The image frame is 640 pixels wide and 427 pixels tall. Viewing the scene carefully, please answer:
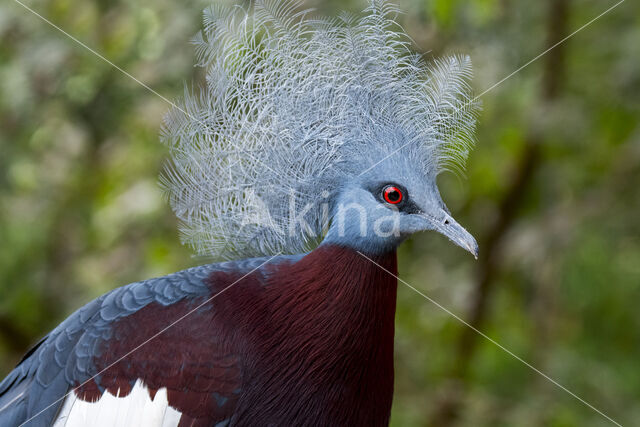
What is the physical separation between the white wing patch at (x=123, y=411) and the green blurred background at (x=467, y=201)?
117cm

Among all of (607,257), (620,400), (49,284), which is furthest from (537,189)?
(49,284)

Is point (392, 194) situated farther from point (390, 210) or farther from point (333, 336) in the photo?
point (333, 336)

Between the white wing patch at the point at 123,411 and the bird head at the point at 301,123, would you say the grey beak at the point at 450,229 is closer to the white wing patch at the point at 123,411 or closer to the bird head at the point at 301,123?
the bird head at the point at 301,123

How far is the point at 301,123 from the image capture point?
1.59 m

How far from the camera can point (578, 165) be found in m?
3.33

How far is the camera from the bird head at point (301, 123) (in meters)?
1.57

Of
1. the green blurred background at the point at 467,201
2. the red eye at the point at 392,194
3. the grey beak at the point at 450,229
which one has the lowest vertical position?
the grey beak at the point at 450,229

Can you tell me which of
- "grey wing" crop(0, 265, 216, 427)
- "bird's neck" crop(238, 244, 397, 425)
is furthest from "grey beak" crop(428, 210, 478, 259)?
"grey wing" crop(0, 265, 216, 427)

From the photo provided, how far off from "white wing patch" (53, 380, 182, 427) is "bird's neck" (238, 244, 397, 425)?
0.76 ft

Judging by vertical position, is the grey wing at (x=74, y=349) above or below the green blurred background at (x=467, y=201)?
below

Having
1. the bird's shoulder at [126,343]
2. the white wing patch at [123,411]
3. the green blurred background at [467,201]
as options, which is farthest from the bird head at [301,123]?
the green blurred background at [467,201]

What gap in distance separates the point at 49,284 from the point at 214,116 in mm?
1884

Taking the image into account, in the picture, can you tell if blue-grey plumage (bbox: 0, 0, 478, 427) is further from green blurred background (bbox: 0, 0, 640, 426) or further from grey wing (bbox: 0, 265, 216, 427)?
green blurred background (bbox: 0, 0, 640, 426)

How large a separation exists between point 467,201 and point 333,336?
1.97 m
